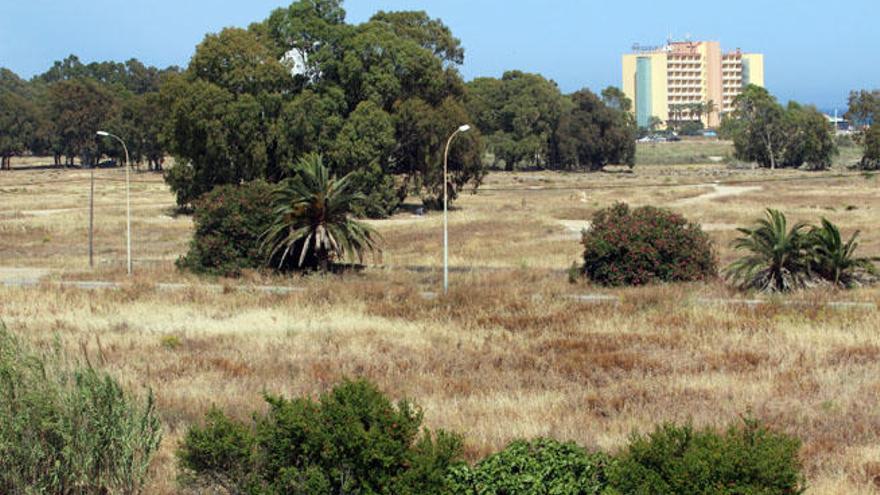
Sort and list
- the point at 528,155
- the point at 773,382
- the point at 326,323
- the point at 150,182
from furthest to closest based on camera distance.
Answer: the point at 528,155
the point at 150,182
the point at 326,323
the point at 773,382

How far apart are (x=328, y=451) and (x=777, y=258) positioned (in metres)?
23.3

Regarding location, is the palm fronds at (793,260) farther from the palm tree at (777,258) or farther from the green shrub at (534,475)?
the green shrub at (534,475)

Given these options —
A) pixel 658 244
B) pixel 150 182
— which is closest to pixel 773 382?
pixel 658 244

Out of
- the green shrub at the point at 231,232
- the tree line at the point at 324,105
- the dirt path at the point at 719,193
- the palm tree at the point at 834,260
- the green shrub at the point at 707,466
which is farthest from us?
the dirt path at the point at 719,193

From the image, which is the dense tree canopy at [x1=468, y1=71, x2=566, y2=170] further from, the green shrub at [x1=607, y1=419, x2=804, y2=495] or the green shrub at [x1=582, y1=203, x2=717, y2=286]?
the green shrub at [x1=607, y1=419, x2=804, y2=495]

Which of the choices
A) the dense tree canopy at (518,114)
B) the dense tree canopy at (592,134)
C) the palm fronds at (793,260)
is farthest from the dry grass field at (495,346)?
the dense tree canopy at (592,134)

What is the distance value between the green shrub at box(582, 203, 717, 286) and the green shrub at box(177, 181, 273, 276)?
12.5m

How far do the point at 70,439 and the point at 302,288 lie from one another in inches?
926

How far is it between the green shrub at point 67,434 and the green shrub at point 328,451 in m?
0.83

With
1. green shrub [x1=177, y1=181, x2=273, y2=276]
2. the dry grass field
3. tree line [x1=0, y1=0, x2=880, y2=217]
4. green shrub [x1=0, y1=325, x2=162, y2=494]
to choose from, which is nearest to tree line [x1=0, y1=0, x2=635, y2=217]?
tree line [x1=0, y1=0, x2=880, y2=217]

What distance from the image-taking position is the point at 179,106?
2373 inches

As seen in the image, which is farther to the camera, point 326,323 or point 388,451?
point 326,323

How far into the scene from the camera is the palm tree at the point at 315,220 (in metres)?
37.6

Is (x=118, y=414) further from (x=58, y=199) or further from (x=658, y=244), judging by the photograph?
(x=58, y=199)
